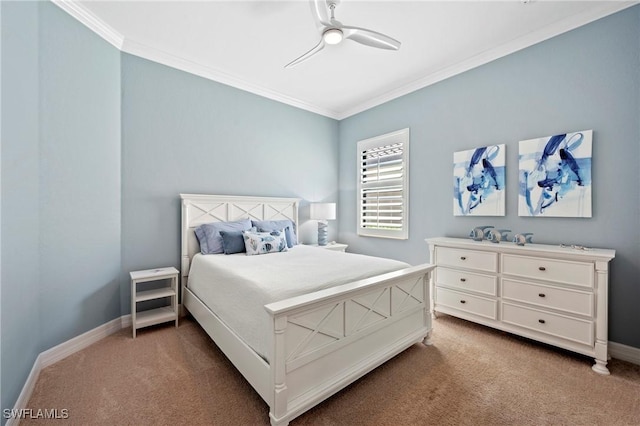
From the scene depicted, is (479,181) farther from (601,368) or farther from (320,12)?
(320,12)

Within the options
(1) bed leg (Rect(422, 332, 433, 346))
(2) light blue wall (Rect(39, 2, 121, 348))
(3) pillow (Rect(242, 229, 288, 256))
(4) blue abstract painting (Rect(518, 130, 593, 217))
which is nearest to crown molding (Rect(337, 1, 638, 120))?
(4) blue abstract painting (Rect(518, 130, 593, 217))

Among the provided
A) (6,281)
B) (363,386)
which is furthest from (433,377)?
(6,281)

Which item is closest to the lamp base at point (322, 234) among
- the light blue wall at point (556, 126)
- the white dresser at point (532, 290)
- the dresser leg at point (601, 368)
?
the light blue wall at point (556, 126)

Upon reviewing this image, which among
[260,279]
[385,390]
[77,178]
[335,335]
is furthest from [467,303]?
[77,178]

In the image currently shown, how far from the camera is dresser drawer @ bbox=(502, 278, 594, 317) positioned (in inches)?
85.0

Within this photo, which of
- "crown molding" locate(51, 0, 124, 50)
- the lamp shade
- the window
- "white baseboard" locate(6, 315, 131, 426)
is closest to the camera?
"white baseboard" locate(6, 315, 131, 426)

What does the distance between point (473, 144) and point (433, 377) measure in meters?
2.62

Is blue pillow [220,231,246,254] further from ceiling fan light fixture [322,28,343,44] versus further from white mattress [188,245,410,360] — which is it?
ceiling fan light fixture [322,28,343,44]

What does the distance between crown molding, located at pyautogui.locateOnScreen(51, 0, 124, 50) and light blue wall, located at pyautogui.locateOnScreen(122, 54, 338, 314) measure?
Result: 0.61ft

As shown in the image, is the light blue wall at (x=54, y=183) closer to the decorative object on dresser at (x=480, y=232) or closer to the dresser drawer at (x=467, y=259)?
the dresser drawer at (x=467, y=259)

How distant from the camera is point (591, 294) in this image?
212 cm

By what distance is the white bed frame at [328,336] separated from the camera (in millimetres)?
1475

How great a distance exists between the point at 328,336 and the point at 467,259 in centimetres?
190

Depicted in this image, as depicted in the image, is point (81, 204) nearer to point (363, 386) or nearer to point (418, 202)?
point (363, 386)
